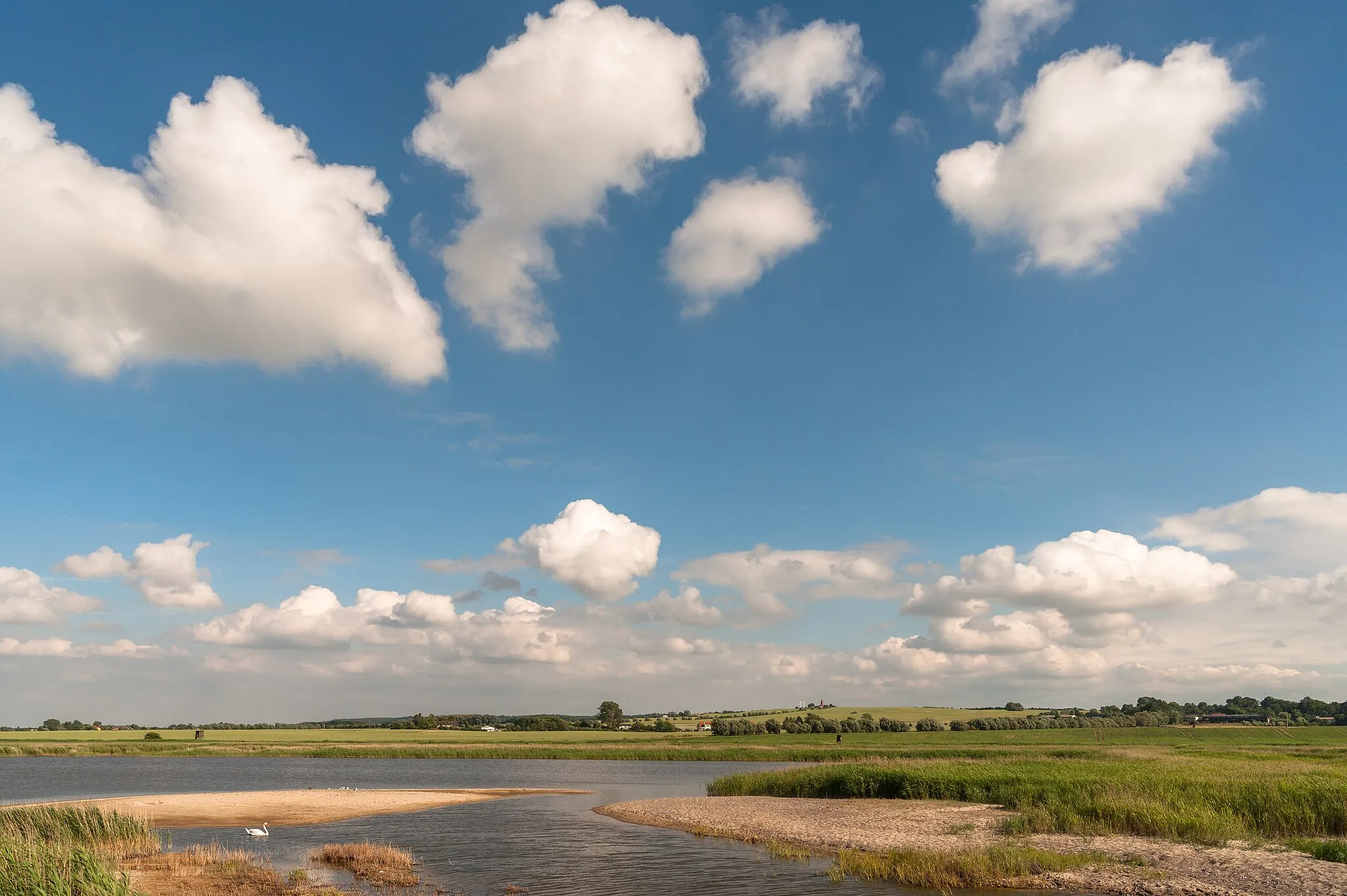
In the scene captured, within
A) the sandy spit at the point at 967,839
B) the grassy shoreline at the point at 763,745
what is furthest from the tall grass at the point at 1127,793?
the grassy shoreline at the point at 763,745

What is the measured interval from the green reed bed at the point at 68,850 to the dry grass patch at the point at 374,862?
23.5 feet

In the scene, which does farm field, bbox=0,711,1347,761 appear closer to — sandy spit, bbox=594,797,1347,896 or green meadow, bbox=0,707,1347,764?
green meadow, bbox=0,707,1347,764

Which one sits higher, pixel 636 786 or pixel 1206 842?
pixel 1206 842

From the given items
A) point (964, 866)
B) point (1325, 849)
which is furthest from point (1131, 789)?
point (964, 866)

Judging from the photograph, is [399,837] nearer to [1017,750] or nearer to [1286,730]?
[1017,750]

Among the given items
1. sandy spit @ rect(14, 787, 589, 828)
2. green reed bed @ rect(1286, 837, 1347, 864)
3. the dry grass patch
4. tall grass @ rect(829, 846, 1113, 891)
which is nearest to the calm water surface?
the dry grass patch

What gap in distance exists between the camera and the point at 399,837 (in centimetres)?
4269

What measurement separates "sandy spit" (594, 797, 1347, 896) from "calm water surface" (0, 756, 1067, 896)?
3223 mm

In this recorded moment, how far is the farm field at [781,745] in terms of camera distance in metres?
101

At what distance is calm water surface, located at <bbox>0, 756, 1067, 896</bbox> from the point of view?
3052 centimetres

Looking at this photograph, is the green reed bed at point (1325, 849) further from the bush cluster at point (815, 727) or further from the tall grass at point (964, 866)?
the bush cluster at point (815, 727)

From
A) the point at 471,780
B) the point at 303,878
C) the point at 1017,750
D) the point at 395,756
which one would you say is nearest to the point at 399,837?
the point at 303,878

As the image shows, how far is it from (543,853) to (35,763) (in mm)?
107814

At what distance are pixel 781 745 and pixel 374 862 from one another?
99507mm
